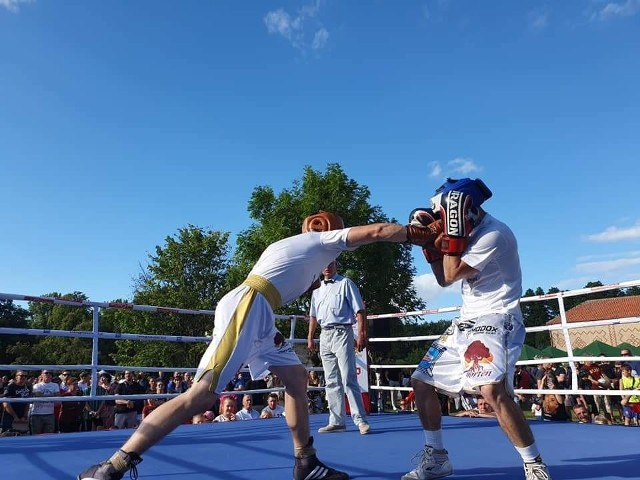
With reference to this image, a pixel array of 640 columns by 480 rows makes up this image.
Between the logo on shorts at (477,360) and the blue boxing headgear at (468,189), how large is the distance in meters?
0.70

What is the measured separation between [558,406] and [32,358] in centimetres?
4872

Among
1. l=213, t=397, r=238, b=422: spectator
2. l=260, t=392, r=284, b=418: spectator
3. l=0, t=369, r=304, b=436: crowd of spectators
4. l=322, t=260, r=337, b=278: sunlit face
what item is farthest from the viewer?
l=0, t=369, r=304, b=436: crowd of spectators

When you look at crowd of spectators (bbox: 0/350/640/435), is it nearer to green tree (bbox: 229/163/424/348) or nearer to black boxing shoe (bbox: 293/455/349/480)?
black boxing shoe (bbox: 293/455/349/480)

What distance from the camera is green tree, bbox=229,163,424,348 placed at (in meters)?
22.0

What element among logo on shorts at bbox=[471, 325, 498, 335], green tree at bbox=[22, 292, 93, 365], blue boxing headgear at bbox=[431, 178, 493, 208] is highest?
green tree at bbox=[22, 292, 93, 365]

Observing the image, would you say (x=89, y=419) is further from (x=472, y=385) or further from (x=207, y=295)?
(x=207, y=295)

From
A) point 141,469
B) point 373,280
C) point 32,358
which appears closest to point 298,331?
point 373,280

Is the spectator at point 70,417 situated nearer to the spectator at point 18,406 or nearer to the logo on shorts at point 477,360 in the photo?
the spectator at point 18,406

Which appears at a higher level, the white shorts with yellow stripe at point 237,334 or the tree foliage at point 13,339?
the tree foliage at point 13,339

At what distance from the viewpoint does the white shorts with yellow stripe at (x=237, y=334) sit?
7.92 feet

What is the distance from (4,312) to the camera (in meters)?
52.7

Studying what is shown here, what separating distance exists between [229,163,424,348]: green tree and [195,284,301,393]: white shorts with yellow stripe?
718 inches

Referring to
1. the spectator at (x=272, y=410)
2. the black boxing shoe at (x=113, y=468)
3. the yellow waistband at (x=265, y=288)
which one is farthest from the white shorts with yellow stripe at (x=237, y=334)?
the spectator at (x=272, y=410)

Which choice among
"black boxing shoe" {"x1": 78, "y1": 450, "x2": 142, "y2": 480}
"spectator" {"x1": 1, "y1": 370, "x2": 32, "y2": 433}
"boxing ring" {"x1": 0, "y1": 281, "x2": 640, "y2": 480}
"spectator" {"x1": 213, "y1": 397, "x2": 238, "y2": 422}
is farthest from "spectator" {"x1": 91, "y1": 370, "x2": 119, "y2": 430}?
"black boxing shoe" {"x1": 78, "y1": 450, "x2": 142, "y2": 480}
